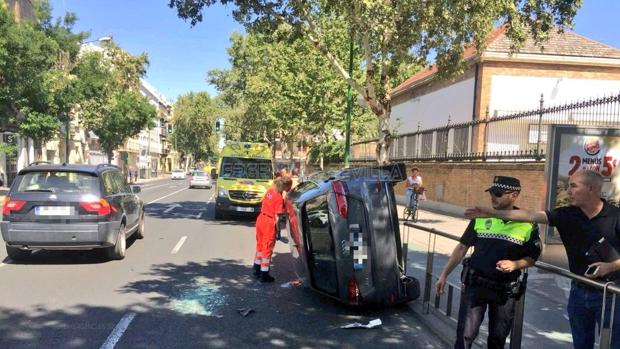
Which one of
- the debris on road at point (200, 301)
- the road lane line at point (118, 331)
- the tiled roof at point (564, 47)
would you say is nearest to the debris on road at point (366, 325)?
the debris on road at point (200, 301)

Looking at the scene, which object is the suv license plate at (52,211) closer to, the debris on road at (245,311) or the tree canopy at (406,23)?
the debris on road at (245,311)

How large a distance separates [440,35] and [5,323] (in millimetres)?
11288

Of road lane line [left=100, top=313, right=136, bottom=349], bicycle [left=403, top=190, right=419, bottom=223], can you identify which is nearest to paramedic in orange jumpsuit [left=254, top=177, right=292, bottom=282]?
road lane line [left=100, top=313, right=136, bottom=349]

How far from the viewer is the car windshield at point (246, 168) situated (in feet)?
57.1

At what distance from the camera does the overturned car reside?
5969 mm

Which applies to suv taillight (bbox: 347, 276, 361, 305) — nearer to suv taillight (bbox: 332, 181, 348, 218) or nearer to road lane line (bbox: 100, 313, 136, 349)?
suv taillight (bbox: 332, 181, 348, 218)

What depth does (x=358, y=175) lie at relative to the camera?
6.29 meters

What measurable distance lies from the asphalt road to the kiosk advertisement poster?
2.57 metres

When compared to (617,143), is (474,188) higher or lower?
lower

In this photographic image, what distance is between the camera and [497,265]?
3930 mm

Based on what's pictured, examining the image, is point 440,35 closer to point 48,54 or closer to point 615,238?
point 615,238

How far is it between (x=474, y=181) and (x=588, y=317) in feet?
47.2

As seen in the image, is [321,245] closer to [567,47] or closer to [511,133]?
[511,133]

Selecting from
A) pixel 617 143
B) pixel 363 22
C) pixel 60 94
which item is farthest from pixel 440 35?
pixel 60 94
